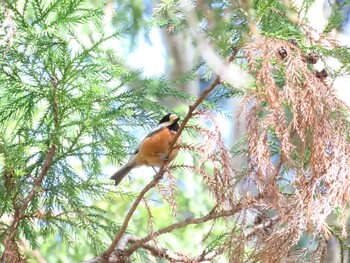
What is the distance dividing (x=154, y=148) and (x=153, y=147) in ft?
0.04

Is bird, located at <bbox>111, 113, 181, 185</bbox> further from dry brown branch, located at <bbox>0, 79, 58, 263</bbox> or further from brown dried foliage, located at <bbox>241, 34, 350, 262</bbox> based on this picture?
brown dried foliage, located at <bbox>241, 34, 350, 262</bbox>

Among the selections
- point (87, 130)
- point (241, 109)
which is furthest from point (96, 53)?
point (241, 109)

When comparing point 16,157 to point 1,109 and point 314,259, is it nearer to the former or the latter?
point 1,109

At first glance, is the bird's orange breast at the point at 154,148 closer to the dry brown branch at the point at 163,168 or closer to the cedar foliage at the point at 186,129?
the cedar foliage at the point at 186,129

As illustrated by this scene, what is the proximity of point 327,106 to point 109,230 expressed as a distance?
766 millimetres

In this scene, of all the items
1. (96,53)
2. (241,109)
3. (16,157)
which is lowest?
(16,157)

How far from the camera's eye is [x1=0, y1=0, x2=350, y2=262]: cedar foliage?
1.15 meters

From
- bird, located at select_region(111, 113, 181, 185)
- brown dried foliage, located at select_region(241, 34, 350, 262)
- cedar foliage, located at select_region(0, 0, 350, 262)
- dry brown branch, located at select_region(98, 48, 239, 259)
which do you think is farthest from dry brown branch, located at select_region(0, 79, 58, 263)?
brown dried foliage, located at select_region(241, 34, 350, 262)

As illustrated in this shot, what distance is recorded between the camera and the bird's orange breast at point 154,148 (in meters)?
1.99

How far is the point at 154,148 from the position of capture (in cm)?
206

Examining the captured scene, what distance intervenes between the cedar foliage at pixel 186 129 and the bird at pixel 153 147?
136 millimetres

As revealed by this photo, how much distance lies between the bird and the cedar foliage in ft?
0.45

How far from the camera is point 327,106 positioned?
1171 mm

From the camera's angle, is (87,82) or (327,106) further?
(87,82)
